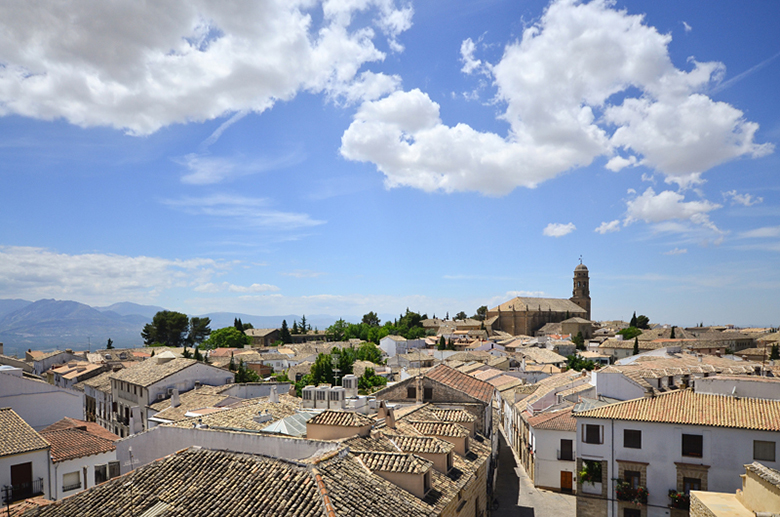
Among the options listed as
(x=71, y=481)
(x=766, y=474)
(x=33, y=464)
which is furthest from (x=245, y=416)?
(x=766, y=474)

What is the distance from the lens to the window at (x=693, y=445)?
71.4 ft

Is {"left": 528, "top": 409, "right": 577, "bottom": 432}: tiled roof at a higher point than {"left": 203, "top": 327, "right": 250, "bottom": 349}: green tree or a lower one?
higher

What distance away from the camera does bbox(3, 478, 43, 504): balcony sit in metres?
17.1

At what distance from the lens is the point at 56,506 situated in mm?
11953

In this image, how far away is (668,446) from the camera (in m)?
22.4

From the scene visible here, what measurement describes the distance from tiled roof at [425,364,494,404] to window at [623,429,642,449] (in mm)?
7197

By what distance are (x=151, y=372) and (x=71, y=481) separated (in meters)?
22.4

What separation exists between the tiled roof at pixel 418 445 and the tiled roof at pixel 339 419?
1.20 meters

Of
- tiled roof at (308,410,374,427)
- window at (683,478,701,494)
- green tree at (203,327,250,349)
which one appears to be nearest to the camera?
tiled roof at (308,410,374,427)

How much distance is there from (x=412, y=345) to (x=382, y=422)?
274ft

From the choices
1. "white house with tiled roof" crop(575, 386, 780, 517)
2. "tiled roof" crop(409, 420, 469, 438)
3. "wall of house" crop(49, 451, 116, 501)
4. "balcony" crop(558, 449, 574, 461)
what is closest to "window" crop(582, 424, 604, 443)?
"white house with tiled roof" crop(575, 386, 780, 517)

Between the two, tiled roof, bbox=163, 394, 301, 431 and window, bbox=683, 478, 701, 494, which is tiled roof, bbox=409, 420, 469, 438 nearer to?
tiled roof, bbox=163, 394, 301, 431

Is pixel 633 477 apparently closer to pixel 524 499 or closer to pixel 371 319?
pixel 524 499

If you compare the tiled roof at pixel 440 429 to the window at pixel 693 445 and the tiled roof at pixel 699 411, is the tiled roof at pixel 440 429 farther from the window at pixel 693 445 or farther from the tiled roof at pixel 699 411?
the window at pixel 693 445
